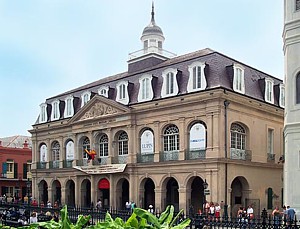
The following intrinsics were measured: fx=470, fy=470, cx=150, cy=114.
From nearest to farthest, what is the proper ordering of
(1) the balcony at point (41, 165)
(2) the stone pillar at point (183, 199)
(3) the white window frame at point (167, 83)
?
(2) the stone pillar at point (183, 199) < (3) the white window frame at point (167, 83) < (1) the balcony at point (41, 165)

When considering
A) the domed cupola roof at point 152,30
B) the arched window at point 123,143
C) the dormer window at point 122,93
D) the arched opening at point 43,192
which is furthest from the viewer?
the arched opening at point 43,192

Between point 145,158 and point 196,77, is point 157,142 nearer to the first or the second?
point 145,158

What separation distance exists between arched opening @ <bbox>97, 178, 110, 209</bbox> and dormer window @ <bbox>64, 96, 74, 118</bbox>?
8.22m

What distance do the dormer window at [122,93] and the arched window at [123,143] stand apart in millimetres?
2677

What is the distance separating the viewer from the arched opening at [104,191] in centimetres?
3972

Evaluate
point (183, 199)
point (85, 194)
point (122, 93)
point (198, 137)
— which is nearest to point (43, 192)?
point (85, 194)

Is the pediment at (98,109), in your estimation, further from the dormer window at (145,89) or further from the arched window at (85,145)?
the arched window at (85,145)

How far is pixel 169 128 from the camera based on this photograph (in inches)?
1375

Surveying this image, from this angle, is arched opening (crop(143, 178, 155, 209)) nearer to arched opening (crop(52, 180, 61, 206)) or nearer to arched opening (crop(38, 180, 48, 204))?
arched opening (crop(52, 180, 61, 206))

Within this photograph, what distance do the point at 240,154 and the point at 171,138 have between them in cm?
511

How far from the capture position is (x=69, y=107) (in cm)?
4541

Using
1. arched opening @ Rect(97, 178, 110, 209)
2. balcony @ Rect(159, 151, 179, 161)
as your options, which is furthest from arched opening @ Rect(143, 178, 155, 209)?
balcony @ Rect(159, 151, 179, 161)

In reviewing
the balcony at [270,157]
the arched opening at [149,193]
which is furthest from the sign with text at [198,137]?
the arched opening at [149,193]

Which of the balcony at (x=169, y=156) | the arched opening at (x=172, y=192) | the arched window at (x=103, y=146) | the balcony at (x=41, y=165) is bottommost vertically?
the arched opening at (x=172, y=192)
